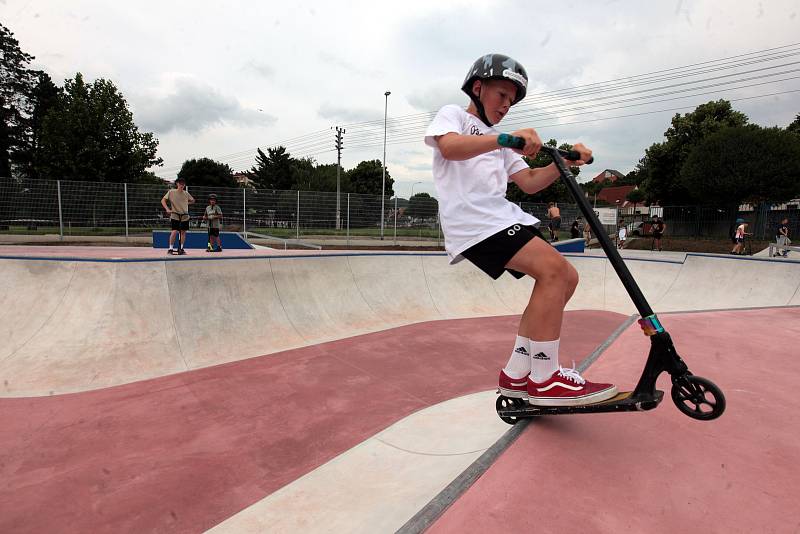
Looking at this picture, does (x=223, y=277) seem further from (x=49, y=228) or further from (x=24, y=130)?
(x=24, y=130)

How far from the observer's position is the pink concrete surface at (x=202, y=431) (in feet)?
9.02

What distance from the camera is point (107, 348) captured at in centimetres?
543

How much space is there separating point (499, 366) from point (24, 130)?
49.9 metres

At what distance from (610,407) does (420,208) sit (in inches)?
869

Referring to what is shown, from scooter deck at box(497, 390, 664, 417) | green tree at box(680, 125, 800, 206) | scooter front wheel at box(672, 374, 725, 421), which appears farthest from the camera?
green tree at box(680, 125, 800, 206)

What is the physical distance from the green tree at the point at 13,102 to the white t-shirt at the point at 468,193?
156 feet

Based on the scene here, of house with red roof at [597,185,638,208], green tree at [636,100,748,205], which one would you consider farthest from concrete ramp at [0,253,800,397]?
house with red roof at [597,185,638,208]

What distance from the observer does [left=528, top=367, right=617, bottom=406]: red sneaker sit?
2.14m

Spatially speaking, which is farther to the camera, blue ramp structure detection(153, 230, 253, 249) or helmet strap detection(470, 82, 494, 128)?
blue ramp structure detection(153, 230, 253, 249)

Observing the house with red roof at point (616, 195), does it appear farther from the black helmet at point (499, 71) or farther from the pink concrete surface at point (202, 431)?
the black helmet at point (499, 71)

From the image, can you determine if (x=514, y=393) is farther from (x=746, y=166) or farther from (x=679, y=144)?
(x=679, y=144)

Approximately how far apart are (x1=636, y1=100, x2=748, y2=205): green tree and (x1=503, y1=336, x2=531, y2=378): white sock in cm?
4240

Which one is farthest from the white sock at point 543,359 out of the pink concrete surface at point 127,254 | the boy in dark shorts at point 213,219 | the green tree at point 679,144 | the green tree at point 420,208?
the green tree at point 679,144

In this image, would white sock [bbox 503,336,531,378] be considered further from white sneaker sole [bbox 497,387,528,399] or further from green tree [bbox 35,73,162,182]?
green tree [bbox 35,73,162,182]
